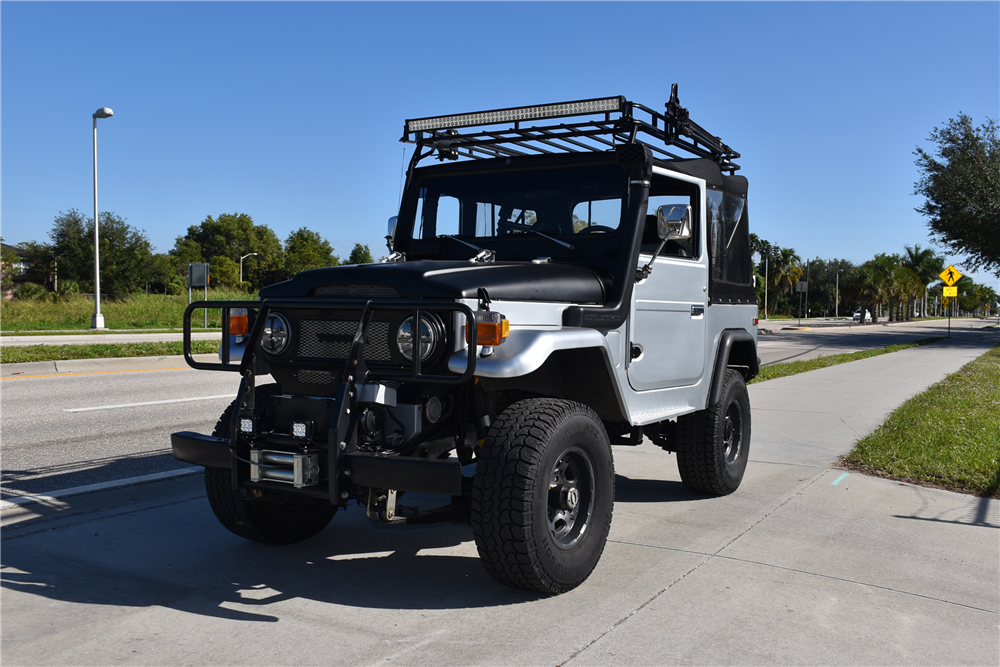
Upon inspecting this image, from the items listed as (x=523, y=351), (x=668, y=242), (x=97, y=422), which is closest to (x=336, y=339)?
(x=523, y=351)

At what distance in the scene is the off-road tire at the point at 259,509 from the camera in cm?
421

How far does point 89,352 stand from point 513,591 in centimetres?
1398

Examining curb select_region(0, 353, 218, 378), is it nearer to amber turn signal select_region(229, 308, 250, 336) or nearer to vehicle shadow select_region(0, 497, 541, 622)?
vehicle shadow select_region(0, 497, 541, 622)

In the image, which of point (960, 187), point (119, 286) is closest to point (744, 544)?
point (960, 187)

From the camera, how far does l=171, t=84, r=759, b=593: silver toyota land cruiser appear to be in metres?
3.57

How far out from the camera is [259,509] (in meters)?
4.36

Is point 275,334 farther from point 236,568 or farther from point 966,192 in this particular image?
point 966,192

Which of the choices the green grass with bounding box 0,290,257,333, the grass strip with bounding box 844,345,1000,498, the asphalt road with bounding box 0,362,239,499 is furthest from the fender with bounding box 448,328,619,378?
the green grass with bounding box 0,290,257,333

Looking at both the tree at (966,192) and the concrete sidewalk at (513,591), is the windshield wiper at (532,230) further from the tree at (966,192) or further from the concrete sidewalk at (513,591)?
the tree at (966,192)

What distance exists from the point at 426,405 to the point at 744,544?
2183 millimetres

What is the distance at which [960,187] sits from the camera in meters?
32.8

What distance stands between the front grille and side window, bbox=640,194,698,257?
1843mm

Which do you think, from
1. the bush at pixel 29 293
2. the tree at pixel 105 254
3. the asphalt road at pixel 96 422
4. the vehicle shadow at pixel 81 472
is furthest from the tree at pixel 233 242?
the vehicle shadow at pixel 81 472

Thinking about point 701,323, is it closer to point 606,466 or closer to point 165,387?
point 606,466
